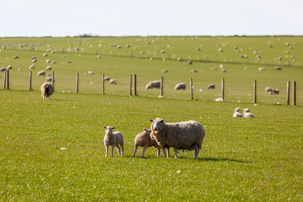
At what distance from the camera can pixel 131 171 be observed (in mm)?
12523

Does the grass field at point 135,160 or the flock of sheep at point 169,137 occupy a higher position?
the flock of sheep at point 169,137

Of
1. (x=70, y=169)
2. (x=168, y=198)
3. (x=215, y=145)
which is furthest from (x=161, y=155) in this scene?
A: (x=168, y=198)

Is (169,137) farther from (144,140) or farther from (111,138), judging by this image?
(111,138)

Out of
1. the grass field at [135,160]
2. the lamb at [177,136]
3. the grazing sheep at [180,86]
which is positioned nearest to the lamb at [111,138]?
the grass field at [135,160]

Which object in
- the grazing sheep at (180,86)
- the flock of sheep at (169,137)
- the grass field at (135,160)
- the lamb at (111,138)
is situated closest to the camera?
the grass field at (135,160)

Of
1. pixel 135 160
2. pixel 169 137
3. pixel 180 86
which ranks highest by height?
pixel 180 86

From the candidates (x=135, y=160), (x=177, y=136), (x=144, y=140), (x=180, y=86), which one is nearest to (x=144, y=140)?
(x=144, y=140)

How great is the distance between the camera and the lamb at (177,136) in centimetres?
1509

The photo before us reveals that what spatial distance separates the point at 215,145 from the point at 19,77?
52246mm

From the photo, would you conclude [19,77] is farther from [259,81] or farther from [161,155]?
[161,155]

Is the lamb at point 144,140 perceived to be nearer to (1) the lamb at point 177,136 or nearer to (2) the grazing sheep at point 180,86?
(1) the lamb at point 177,136

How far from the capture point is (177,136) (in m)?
15.1

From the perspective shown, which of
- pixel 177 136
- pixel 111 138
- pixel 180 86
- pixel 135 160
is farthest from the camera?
pixel 180 86

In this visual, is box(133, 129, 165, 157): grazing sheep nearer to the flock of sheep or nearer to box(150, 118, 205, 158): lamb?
the flock of sheep
